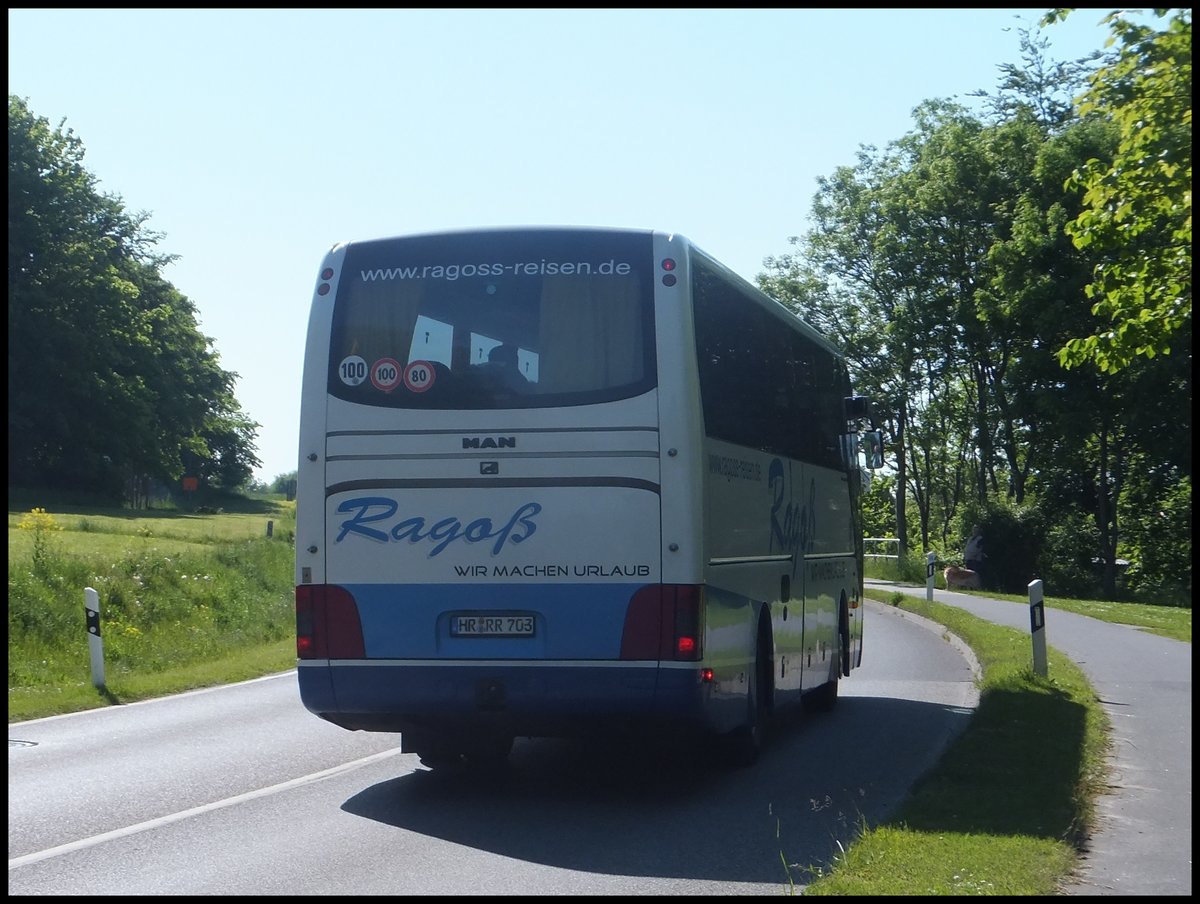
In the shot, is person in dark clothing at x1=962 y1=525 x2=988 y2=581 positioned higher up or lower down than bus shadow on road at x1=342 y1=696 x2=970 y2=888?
higher up

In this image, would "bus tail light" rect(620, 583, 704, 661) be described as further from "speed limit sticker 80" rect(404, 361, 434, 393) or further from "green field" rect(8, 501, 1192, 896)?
"speed limit sticker 80" rect(404, 361, 434, 393)

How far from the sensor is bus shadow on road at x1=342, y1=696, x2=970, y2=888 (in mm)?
8305

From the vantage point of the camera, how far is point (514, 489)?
9992 millimetres

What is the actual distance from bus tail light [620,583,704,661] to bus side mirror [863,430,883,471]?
8.67 metres

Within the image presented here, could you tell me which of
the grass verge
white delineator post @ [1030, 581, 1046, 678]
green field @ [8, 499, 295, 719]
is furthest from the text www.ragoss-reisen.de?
white delineator post @ [1030, 581, 1046, 678]

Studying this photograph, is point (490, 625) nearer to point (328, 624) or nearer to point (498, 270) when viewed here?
point (328, 624)

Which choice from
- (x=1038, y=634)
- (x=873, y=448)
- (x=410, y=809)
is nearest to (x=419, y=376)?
(x=410, y=809)

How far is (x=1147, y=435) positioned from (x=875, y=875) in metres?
43.6

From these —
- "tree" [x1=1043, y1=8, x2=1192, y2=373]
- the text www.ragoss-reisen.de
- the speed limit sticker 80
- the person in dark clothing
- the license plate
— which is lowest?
the license plate

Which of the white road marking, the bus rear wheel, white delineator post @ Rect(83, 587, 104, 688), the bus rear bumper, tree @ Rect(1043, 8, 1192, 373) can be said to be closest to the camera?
the white road marking

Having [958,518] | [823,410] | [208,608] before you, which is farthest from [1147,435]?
[823,410]

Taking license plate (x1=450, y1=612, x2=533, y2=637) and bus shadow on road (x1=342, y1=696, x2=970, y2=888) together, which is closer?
bus shadow on road (x1=342, y1=696, x2=970, y2=888)

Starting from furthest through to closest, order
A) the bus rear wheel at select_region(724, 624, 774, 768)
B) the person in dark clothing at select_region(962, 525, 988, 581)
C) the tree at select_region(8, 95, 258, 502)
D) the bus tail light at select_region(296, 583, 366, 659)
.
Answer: the tree at select_region(8, 95, 258, 502), the person in dark clothing at select_region(962, 525, 988, 581), the bus rear wheel at select_region(724, 624, 774, 768), the bus tail light at select_region(296, 583, 366, 659)

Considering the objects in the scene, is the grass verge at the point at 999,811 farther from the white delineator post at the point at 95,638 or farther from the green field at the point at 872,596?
the white delineator post at the point at 95,638
